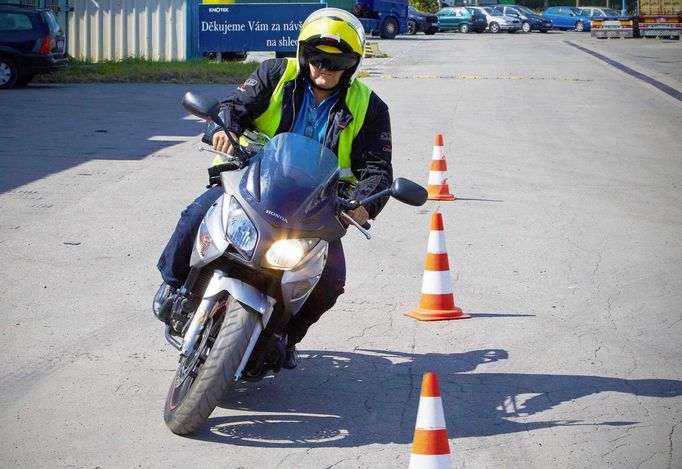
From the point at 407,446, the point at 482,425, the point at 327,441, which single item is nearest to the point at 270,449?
the point at 327,441

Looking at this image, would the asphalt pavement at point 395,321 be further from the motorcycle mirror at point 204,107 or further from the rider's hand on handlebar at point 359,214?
the motorcycle mirror at point 204,107

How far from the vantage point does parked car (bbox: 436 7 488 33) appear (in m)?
65.8

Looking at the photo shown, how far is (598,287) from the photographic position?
827 cm

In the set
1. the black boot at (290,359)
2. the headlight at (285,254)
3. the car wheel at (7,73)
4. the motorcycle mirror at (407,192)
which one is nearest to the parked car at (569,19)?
the car wheel at (7,73)

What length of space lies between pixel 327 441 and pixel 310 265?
79cm

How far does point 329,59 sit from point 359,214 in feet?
2.72

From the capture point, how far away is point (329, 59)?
560 centimetres

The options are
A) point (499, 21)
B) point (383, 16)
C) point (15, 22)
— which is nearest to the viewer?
point (15, 22)

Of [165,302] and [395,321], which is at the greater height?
[165,302]

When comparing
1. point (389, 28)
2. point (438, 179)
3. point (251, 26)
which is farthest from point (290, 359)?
point (389, 28)

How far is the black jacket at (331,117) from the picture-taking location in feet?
18.6

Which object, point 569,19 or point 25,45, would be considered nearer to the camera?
point 25,45

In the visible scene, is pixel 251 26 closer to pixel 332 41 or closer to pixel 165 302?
pixel 332 41

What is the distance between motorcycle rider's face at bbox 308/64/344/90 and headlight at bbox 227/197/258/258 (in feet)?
3.31
